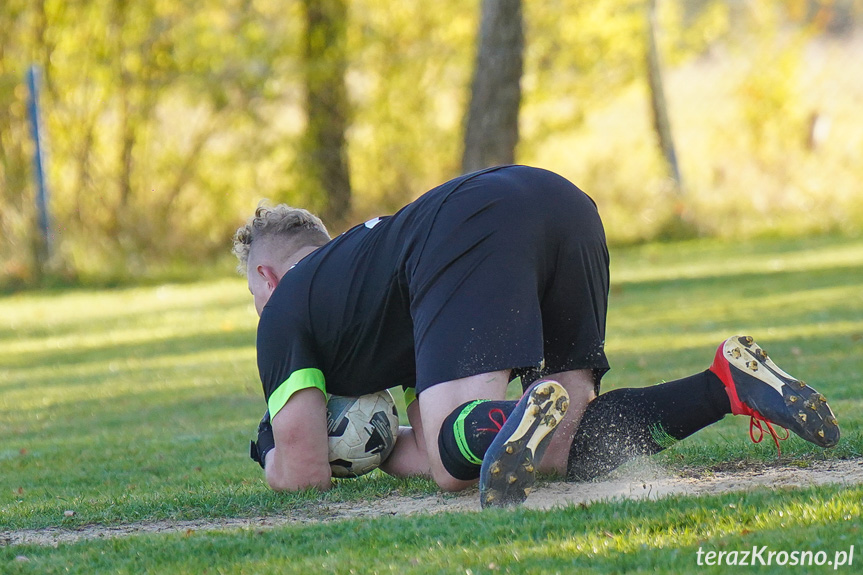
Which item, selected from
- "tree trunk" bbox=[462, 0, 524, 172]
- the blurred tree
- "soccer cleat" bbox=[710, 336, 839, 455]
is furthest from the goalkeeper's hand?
the blurred tree

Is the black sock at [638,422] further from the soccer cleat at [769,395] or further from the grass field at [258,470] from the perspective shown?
the grass field at [258,470]

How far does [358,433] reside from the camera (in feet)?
15.5

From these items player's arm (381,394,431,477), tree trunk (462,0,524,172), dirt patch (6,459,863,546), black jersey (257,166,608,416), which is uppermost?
tree trunk (462,0,524,172)

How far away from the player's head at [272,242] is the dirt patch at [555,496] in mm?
1053

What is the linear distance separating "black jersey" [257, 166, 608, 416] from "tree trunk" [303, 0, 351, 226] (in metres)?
15.8

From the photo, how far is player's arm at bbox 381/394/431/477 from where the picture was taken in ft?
16.1

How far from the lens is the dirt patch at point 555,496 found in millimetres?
4176

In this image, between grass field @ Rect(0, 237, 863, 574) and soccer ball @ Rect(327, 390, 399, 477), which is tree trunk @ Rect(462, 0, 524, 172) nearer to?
grass field @ Rect(0, 237, 863, 574)

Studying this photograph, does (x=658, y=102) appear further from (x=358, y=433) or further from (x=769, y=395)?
(x=769, y=395)

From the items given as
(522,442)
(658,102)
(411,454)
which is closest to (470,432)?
(522,442)

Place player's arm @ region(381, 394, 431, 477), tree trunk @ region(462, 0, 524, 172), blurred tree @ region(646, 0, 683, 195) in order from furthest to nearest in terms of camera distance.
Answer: blurred tree @ region(646, 0, 683, 195) → tree trunk @ region(462, 0, 524, 172) → player's arm @ region(381, 394, 431, 477)

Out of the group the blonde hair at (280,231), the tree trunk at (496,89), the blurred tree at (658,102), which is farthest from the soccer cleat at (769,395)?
the blurred tree at (658,102)

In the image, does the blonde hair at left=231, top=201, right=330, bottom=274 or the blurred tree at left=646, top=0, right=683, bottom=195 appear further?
the blurred tree at left=646, top=0, right=683, bottom=195

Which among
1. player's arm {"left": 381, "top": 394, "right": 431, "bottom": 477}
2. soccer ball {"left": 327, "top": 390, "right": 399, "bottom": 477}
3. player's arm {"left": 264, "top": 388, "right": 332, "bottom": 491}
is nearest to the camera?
player's arm {"left": 264, "top": 388, "right": 332, "bottom": 491}
